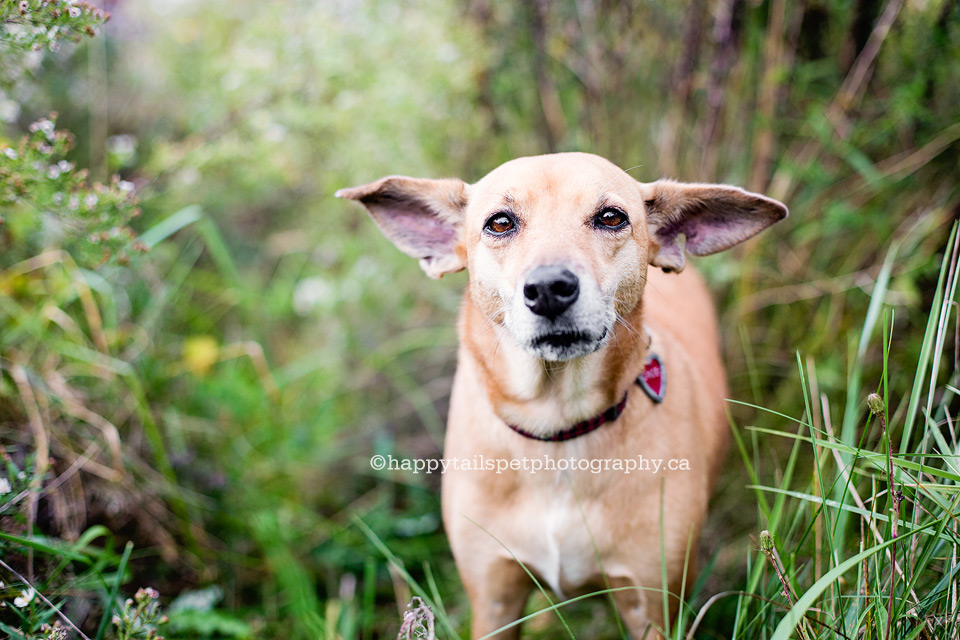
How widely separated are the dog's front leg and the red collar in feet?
1.58

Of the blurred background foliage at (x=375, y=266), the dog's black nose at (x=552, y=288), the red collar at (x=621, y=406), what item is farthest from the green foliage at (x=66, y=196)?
the red collar at (x=621, y=406)

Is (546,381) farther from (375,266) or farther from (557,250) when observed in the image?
(375,266)

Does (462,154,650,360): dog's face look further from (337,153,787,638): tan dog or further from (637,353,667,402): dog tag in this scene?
(637,353,667,402): dog tag

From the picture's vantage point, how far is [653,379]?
2379 millimetres

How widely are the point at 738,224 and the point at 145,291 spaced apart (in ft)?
10.5

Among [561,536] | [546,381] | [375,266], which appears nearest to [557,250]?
[546,381]

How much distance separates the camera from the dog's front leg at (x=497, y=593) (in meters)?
2.33

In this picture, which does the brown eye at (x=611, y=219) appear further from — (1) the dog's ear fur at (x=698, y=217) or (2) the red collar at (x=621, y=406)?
(2) the red collar at (x=621, y=406)

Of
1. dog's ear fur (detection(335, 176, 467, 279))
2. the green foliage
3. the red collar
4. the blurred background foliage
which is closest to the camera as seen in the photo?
the green foliage

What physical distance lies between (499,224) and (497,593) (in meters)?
1.36

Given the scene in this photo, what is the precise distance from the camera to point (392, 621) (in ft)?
10.1

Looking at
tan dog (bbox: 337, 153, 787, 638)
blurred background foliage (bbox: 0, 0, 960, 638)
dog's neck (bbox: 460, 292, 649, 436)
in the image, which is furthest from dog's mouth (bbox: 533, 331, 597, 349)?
blurred background foliage (bbox: 0, 0, 960, 638)

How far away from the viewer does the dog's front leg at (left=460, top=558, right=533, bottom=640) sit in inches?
91.8

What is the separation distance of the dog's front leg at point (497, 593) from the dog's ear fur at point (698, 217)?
4.16 ft
